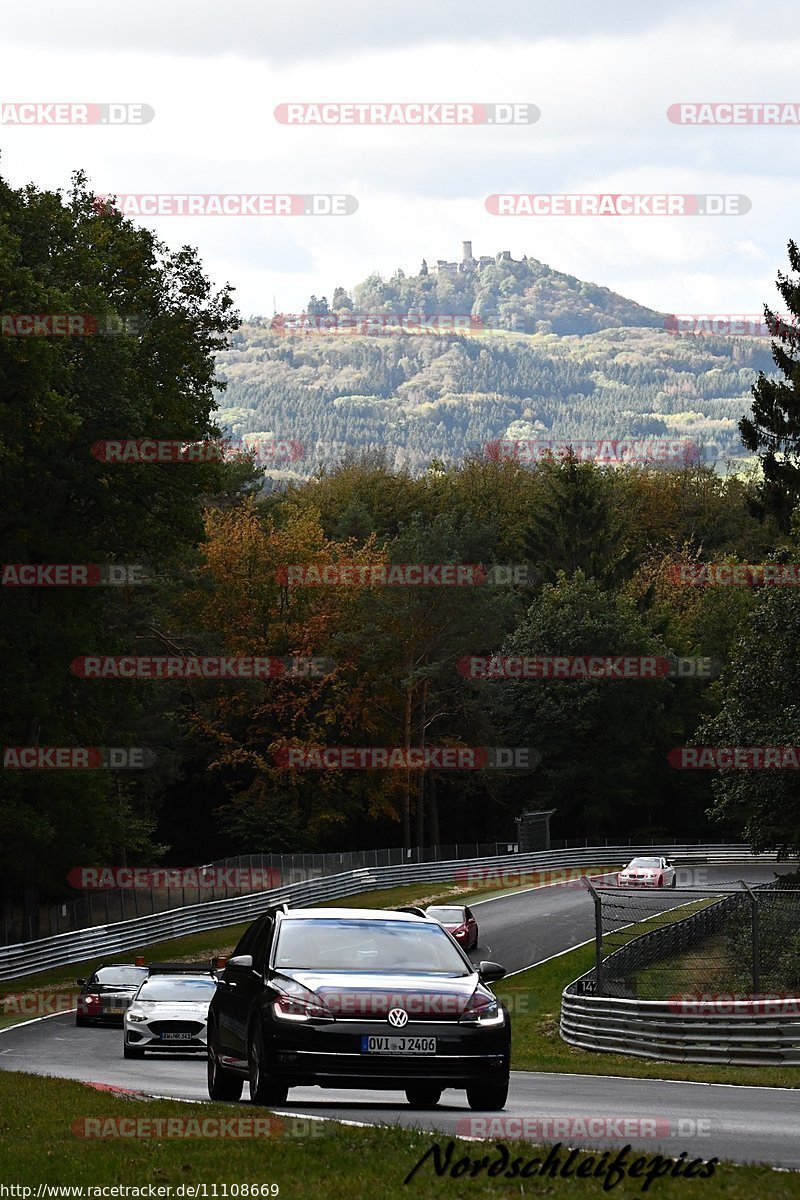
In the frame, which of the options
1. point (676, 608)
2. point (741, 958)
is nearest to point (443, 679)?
point (676, 608)

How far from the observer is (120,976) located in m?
33.9

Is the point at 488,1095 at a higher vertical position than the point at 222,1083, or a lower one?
higher

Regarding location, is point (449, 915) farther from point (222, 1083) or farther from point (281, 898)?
point (222, 1083)

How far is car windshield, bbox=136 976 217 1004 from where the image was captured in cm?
2372

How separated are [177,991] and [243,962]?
34.5ft

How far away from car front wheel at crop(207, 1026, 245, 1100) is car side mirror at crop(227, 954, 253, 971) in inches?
33.1

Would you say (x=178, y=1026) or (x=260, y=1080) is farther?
(x=178, y=1026)

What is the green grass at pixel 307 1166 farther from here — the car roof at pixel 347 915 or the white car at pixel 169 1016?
the white car at pixel 169 1016

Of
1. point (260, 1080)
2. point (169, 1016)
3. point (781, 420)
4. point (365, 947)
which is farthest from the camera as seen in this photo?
point (781, 420)

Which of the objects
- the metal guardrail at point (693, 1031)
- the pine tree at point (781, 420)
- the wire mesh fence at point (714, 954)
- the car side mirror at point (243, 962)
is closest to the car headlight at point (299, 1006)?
the car side mirror at point (243, 962)

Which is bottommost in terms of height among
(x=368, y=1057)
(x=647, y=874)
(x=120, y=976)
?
(x=647, y=874)

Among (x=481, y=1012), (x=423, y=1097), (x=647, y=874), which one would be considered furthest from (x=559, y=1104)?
(x=647, y=874)

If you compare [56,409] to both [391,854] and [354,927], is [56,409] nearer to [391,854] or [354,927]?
[354,927]

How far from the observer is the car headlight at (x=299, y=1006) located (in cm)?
1234
